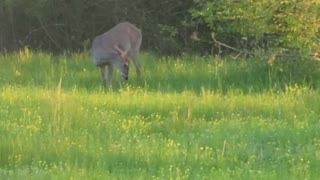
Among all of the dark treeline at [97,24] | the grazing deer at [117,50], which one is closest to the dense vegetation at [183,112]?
the grazing deer at [117,50]

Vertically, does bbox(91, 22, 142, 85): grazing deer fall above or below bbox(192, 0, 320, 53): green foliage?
below

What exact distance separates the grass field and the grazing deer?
0.86 ft

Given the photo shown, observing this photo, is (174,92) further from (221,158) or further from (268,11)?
(221,158)

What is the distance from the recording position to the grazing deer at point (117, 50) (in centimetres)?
1520

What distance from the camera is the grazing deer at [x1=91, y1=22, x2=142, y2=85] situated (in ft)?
49.9

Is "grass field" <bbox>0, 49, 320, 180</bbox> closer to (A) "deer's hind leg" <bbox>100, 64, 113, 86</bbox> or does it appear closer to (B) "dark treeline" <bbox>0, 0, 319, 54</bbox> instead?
(A) "deer's hind leg" <bbox>100, 64, 113, 86</bbox>

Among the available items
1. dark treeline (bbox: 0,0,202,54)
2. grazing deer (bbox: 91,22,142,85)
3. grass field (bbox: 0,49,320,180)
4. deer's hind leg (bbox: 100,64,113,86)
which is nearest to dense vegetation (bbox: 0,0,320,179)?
grass field (bbox: 0,49,320,180)

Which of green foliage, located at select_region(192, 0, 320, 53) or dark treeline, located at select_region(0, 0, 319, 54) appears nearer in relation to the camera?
green foliage, located at select_region(192, 0, 320, 53)

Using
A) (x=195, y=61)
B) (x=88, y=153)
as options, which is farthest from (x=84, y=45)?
(x=88, y=153)

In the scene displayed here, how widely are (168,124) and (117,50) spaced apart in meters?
6.21

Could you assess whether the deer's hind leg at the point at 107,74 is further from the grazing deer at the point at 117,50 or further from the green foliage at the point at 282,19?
the green foliage at the point at 282,19

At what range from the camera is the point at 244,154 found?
823cm

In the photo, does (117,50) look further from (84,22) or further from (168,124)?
(84,22)

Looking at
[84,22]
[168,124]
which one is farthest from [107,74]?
[84,22]
